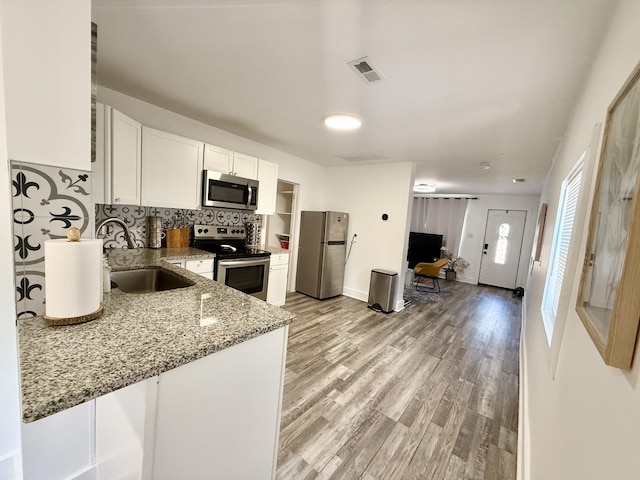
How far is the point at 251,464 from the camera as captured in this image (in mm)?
1117

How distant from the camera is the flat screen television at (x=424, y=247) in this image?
23.4 ft

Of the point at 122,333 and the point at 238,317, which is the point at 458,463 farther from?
the point at 122,333

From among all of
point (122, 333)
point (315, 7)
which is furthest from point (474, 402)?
point (315, 7)

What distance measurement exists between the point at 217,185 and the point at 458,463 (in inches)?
127

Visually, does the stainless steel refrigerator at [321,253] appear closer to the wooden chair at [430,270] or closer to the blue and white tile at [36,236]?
the wooden chair at [430,270]

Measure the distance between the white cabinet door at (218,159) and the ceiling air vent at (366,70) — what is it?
1.95 metres

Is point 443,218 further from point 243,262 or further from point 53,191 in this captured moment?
point 53,191

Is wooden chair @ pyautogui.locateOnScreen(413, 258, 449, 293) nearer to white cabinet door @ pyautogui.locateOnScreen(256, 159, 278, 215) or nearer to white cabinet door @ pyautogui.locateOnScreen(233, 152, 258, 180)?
white cabinet door @ pyautogui.locateOnScreen(256, 159, 278, 215)

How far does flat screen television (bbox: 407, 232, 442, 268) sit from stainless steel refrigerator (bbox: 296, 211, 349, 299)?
3.33m

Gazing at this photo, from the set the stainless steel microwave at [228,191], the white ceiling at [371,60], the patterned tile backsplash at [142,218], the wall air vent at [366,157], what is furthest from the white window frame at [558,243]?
the patterned tile backsplash at [142,218]

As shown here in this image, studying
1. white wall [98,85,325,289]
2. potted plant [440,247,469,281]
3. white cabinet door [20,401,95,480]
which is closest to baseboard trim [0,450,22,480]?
white cabinet door [20,401,95,480]

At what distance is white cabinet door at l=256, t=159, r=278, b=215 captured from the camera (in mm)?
3631

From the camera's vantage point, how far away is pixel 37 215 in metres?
0.92

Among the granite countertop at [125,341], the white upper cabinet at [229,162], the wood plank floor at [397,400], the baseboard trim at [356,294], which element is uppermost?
the white upper cabinet at [229,162]
